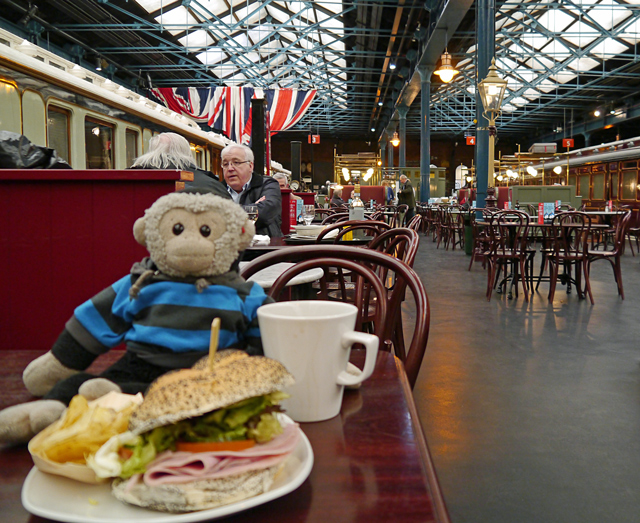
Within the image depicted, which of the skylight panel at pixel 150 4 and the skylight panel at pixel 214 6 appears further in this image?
the skylight panel at pixel 214 6

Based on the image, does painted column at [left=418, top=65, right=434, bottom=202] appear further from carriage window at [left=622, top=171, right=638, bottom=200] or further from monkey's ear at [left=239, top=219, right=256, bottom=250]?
monkey's ear at [left=239, top=219, right=256, bottom=250]

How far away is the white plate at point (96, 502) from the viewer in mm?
381

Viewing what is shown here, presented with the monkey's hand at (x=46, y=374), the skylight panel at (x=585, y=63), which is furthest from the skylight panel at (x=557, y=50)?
the monkey's hand at (x=46, y=374)

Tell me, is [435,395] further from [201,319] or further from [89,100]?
[89,100]

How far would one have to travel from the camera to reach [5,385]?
2.34 ft

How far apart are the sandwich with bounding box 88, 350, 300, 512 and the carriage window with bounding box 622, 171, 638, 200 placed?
15527 mm

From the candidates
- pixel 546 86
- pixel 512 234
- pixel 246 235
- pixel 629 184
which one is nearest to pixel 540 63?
pixel 546 86

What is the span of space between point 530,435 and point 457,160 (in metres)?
30.6

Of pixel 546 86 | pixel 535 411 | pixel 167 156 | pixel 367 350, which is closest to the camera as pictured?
pixel 367 350

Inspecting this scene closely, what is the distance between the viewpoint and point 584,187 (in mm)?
16734

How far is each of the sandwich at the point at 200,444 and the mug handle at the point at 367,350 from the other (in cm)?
15

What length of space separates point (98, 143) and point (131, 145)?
796 mm

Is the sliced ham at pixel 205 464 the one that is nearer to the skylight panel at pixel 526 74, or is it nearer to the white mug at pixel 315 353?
the white mug at pixel 315 353

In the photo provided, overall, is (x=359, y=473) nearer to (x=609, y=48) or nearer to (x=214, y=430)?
(x=214, y=430)
